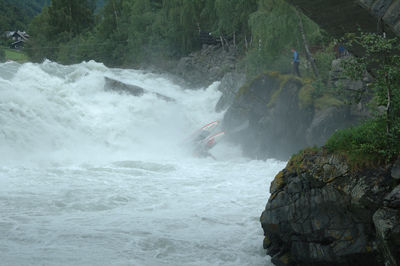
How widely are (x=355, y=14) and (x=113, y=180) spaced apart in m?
8.93

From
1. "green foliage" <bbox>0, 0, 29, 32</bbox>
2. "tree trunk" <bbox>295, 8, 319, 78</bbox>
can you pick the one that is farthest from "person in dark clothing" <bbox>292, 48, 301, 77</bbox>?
"green foliage" <bbox>0, 0, 29, 32</bbox>

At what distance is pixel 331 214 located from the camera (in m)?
6.97

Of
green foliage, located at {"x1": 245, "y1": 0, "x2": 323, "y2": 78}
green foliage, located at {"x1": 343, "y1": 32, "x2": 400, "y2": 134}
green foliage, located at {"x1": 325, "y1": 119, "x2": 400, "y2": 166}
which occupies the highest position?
green foliage, located at {"x1": 245, "y1": 0, "x2": 323, "y2": 78}

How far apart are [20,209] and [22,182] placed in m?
2.91

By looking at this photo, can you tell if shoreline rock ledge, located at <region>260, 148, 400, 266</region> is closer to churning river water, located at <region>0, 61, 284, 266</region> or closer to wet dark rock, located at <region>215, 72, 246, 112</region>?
churning river water, located at <region>0, 61, 284, 266</region>

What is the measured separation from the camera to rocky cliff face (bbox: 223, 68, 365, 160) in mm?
15773

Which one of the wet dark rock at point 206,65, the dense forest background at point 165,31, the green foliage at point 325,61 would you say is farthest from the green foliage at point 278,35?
the wet dark rock at point 206,65

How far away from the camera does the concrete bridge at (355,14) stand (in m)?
7.08

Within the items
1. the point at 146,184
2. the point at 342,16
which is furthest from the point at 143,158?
the point at 342,16

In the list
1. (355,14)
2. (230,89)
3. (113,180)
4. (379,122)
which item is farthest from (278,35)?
(379,122)

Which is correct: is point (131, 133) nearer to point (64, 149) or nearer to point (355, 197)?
point (64, 149)

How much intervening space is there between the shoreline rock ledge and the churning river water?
0.81m

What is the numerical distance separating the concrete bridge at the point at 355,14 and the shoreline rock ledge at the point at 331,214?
2.23m

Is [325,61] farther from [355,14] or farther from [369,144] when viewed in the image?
[369,144]
